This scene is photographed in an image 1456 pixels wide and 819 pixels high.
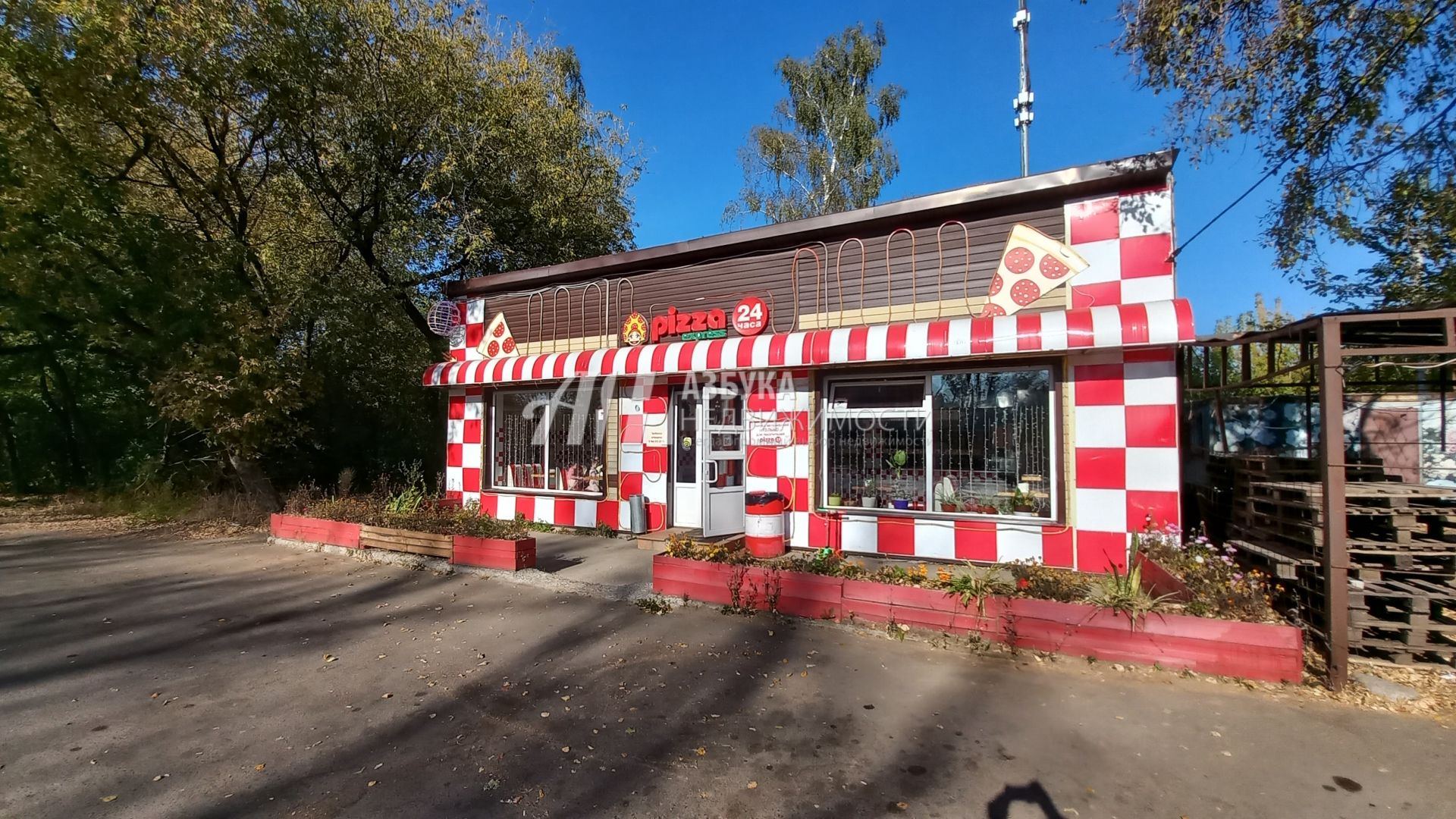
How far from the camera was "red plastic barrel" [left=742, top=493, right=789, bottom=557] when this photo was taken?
6938 millimetres

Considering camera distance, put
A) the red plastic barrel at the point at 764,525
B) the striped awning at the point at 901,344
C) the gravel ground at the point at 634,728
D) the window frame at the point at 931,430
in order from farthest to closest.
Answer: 1. the red plastic barrel at the point at 764,525
2. the window frame at the point at 931,430
3. the striped awning at the point at 901,344
4. the gravel ground at the point at 634,728

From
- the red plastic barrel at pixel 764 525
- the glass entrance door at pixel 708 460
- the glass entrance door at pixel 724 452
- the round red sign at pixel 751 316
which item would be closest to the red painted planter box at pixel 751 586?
the red plastic barrel at pixel 764 525

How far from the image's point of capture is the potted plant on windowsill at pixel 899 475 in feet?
24.2

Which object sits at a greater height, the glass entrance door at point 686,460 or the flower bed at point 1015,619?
the glass entrance door at point 686,460

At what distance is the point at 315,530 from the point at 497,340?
396cm

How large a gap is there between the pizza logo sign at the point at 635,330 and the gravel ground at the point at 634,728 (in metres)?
4.53

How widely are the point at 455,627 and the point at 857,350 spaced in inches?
190

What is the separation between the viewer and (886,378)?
7484 millimetres

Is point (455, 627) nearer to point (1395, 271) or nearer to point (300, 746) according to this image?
point (300, 746)

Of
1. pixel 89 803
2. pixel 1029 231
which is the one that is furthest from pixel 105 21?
pixel 1029 231

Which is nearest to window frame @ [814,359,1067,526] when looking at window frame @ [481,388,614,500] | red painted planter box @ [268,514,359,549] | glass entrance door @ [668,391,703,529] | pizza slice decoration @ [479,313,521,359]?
glass entrance door @ [668,391,703,529]

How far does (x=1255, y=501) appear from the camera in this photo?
5777 mm

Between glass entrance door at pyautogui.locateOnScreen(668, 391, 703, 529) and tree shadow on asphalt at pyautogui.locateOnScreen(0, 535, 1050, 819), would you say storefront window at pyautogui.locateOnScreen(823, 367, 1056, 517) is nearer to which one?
glass entrance door at pyautogui.locateOnScreen(668, 391, 703, 529)

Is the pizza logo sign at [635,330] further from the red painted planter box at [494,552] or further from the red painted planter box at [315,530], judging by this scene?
the red painted planter box at [315,530]
